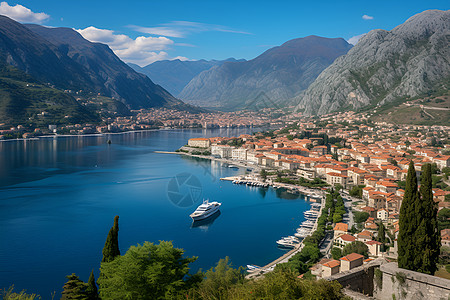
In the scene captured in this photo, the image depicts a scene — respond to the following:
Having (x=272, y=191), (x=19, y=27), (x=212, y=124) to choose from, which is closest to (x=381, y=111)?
(x=272, y=191)

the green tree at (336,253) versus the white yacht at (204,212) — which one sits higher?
the green tree at (336,253)

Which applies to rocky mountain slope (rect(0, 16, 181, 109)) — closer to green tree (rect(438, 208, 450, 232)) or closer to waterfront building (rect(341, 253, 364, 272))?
green tree (rect(438, 208, 450, 232))

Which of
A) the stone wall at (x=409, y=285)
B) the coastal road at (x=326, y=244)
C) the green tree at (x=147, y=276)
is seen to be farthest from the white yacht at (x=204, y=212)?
the stone wall at (x=409, y=285)

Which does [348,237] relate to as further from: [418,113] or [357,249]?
[418,113]

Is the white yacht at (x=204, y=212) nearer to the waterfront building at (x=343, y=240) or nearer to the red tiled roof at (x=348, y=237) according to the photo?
the waterfront building at (x=343, y=240)

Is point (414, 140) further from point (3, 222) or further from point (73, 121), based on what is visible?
point (73, 121)
